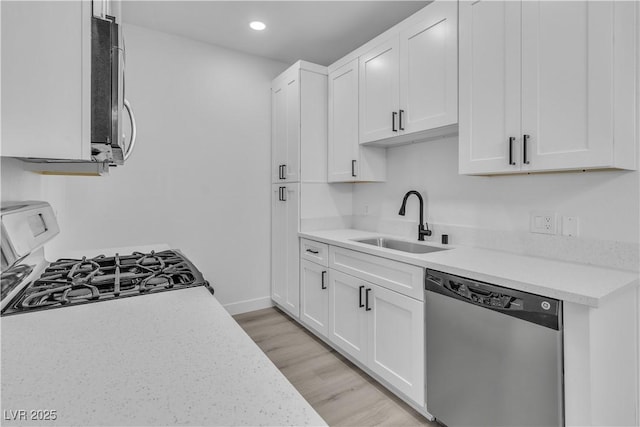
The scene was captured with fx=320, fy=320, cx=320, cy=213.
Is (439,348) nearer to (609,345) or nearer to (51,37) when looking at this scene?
(609,345)

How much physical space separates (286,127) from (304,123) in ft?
0.87

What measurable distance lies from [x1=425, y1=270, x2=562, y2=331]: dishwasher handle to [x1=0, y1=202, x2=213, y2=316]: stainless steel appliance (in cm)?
112

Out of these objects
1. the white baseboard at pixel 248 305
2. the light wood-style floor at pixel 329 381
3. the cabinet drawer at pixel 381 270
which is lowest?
the light wood-style floor at pixel 329 381

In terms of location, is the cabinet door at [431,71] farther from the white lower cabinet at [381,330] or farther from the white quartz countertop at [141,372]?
the white quartz countertop at [141,372]

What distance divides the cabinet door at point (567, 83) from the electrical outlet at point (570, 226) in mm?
388

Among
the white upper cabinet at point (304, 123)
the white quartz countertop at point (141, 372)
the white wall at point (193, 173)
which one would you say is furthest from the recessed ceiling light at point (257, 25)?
the white quartz countertop at point (141, 372)

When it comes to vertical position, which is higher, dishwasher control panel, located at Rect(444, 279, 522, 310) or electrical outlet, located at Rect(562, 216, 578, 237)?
electrical outlet, located at Rect(562, 216, 578, 237)

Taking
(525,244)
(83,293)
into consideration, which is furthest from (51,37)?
(525,244)

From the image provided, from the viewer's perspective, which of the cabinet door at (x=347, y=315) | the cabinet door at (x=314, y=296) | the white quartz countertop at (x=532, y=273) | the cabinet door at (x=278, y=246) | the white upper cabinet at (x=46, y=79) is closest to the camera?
the white upper cabinet at (x=46, y=79)

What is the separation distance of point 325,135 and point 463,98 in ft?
4.75

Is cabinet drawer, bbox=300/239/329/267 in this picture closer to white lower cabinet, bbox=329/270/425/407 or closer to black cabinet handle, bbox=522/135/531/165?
white lower cabinet, bbox=329/270/425/407

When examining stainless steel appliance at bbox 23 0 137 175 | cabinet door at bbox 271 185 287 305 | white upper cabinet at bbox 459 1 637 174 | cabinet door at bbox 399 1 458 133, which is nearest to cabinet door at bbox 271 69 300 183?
cabinet door at bbox 271 185 287 305

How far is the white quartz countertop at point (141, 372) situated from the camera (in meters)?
0.50

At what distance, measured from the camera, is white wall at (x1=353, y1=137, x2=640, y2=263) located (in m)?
1.52
